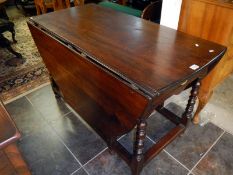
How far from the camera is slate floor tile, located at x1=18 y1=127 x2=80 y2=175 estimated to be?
1414 mm

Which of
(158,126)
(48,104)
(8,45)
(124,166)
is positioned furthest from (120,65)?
(8,45)

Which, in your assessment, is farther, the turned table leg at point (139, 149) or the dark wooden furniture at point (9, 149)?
the turned table leg at point (139, 149)

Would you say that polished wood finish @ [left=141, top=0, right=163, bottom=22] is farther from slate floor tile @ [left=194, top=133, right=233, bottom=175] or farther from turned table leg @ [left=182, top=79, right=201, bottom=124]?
slate floor tile @ [left=194, top=133, right=233, bottom=175]

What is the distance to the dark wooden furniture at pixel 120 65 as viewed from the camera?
36.8 inches

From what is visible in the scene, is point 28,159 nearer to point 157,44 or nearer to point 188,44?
point 157,44

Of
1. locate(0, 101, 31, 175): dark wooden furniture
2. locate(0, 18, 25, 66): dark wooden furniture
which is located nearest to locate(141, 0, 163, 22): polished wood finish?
locate(0, 101, 31, 175): dark wooden furniture

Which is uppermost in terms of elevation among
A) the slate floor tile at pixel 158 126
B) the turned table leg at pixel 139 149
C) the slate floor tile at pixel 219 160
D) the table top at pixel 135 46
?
the table top at pixel 135 46

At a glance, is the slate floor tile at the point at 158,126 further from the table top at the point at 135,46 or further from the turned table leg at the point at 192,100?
the table top at the point at 135,46

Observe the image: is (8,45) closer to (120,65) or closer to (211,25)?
(120,65)

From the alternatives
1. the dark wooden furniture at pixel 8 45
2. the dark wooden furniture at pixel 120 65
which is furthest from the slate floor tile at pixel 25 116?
the dark wooden furniture at pixel 8 45

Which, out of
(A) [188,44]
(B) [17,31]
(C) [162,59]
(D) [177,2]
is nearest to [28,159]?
(C) [162,59]

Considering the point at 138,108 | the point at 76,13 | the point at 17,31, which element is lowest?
the point at 17,31

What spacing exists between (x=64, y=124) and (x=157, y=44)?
1.04m

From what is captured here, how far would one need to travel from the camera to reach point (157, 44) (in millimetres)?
1187
